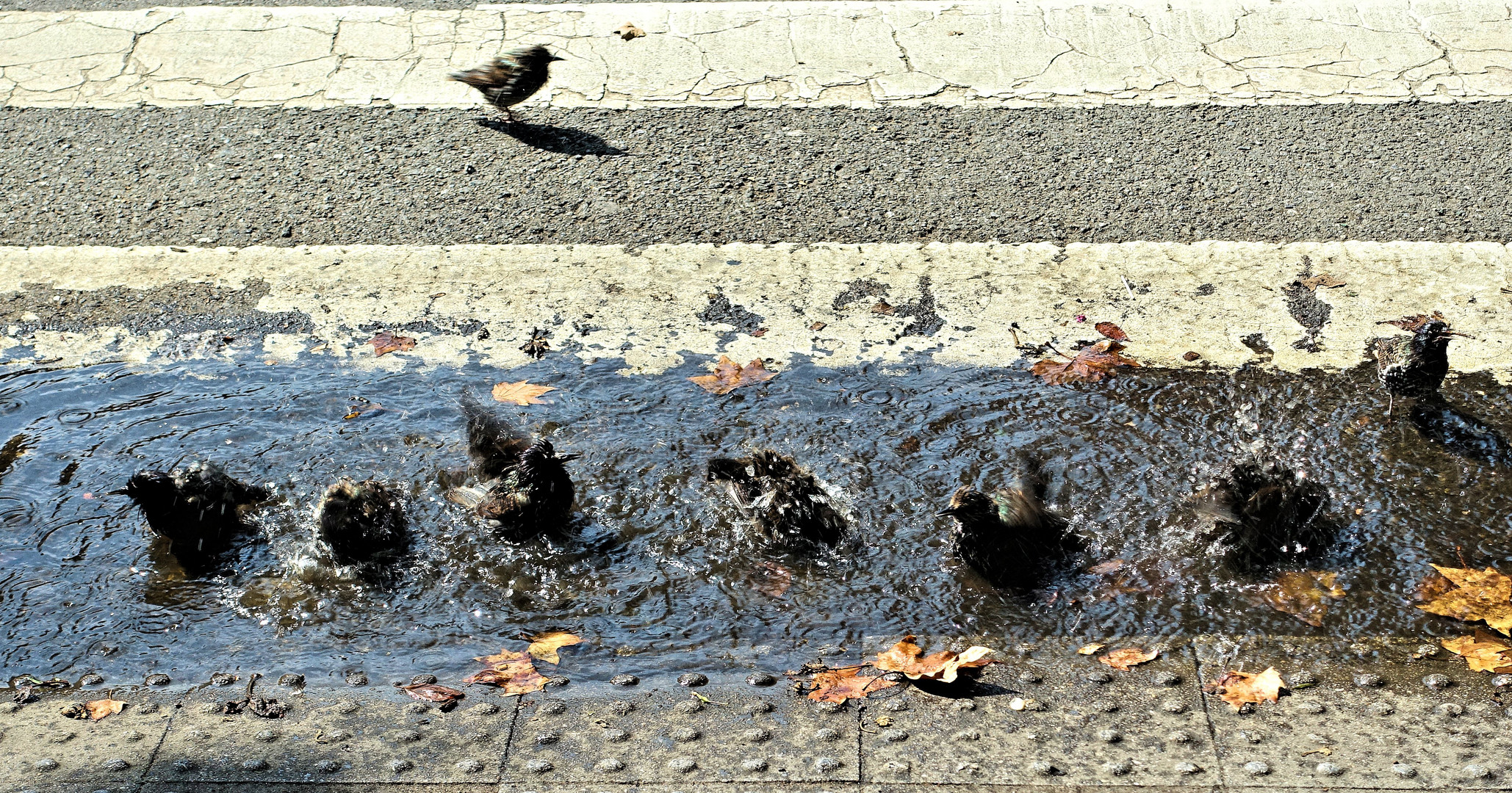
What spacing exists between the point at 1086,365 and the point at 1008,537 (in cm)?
146

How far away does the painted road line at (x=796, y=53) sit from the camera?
766cm

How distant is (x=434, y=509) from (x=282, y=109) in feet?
14.0

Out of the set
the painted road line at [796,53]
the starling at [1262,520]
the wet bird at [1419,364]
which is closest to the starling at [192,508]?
the starling at [1262,520]

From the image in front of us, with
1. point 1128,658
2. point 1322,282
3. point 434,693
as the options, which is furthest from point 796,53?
point 434,693

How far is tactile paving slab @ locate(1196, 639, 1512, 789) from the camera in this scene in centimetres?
303

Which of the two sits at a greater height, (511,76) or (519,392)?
(511,76)

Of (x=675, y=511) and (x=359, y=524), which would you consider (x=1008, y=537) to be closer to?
(x=675, y=511)

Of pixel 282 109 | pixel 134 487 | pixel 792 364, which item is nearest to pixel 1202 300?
pixel 792 364

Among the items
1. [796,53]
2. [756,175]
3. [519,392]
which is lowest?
[519,392]

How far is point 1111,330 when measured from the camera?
5.38 meters

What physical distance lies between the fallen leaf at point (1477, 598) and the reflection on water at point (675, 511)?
7cm

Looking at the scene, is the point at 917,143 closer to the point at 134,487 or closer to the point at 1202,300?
the point at 1202,300

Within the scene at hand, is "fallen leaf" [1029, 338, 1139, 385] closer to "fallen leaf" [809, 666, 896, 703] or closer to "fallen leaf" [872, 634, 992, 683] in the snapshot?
"fallen leaf" [872, 634, 992, 683]

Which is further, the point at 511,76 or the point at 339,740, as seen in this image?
the point at 511,76
